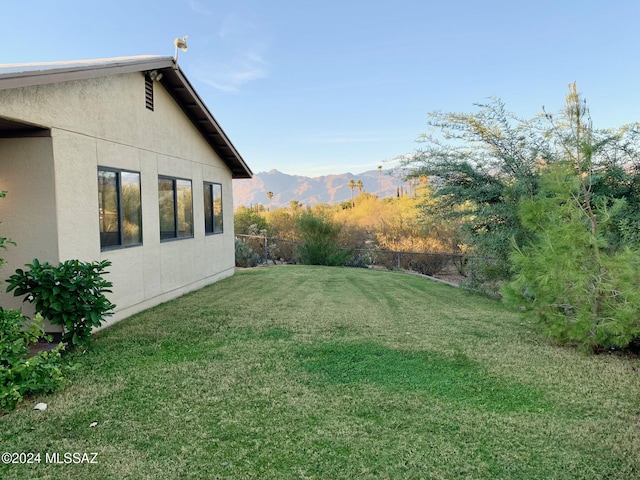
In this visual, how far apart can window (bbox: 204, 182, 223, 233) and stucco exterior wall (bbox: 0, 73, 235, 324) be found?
18.1 inches

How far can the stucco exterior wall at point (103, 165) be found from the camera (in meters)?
4.86

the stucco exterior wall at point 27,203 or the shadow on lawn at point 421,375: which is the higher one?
the stucco exterior wall at point 27,203

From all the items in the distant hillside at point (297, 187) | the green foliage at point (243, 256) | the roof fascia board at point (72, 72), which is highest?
the distant hillside at point (297, 187)

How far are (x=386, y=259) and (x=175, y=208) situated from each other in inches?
412

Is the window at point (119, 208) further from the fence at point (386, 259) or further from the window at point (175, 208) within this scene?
the fence at point (386, 259)

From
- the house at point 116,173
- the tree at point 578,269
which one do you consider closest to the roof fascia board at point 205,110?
the house at point 116,173

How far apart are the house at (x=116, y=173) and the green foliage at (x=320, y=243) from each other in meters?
5.61

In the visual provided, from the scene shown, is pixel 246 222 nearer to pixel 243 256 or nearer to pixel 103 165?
pixel 243 256

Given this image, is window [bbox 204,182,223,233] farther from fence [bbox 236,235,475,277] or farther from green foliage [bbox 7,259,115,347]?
fence [bbox 236,235,475,277]

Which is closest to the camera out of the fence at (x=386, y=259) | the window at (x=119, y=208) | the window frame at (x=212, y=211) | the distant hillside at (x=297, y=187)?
the window at (x=119, y=208)

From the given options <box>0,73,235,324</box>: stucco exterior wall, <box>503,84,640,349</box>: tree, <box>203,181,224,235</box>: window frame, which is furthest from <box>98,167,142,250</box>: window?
<box>503,84,640,349</box>: tree

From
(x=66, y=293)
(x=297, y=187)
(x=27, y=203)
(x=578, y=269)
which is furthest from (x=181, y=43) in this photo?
(x=297, y=187)

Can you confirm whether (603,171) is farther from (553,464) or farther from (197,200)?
(197,200)

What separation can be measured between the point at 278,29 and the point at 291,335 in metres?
16.2
